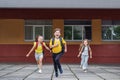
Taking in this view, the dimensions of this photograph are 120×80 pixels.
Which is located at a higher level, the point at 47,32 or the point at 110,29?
the point at 110,29

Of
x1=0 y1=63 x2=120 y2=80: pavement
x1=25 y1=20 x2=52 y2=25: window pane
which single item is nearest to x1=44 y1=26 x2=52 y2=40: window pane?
x1=25 y1=20 x2=52 y2=25: window pane

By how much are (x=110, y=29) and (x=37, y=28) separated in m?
5.47

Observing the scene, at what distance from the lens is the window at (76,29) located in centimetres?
3061

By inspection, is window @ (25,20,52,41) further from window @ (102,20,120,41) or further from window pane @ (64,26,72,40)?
window @ (102,20,120,41)

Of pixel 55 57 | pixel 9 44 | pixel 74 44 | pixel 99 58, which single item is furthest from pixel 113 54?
pixel 55 57

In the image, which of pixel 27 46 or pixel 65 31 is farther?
pixel 65 31

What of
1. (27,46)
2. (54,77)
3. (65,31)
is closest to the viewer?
(54,77)

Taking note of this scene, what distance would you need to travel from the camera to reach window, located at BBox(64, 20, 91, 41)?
3061 centimetres

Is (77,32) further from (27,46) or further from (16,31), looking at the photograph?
(16,31)

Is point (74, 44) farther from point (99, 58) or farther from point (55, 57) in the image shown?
point (55, 57)

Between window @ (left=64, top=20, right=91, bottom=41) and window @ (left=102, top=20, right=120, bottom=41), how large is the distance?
1.12 meters

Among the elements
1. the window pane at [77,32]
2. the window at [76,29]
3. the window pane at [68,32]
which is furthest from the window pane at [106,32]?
the window pane at [68,32]

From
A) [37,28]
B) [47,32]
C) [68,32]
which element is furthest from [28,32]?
[68,32]

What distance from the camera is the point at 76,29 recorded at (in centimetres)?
3084
